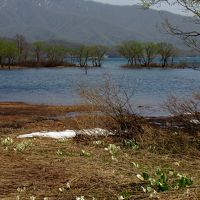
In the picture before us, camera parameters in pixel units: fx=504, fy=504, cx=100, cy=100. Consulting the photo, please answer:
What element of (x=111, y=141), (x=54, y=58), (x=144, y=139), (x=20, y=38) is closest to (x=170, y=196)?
(x=144, y=139)

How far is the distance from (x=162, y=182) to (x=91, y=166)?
2.38 metres

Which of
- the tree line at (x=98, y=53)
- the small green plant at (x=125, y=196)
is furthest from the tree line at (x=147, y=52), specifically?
the small green plant at (x=125, y=196)

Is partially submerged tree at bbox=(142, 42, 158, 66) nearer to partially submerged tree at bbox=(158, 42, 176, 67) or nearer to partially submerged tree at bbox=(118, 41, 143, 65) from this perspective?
partially submerged tree at bbox=(118, 41, 143, 65)

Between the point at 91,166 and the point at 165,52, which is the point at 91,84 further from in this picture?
the point at 165,52

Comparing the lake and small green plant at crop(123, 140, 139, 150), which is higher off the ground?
small green plant at crop(123, 140, 139, 150)

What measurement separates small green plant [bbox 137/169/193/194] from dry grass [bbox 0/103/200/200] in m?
0.12

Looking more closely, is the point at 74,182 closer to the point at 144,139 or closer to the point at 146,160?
the point at 146,160

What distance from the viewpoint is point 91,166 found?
1017 cm

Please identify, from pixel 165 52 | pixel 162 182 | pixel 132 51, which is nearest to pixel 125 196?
pixel 162 182

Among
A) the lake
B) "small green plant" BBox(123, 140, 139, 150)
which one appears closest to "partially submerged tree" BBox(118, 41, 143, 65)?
the lake

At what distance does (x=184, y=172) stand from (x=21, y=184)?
298 cm

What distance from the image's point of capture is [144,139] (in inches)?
483

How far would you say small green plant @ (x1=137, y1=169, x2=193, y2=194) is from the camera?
7.91 m

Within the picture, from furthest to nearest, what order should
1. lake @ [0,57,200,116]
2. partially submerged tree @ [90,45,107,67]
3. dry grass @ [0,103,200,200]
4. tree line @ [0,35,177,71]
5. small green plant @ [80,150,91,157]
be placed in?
1. partially submerged tree @ [90,45,107,67]
2. tree line @ [0,35,177,71]
3. lake @ [0,57,200,116]
4. small green plant @ [80,150,91,157]
5. dry grass @ [0,103,200,200]
